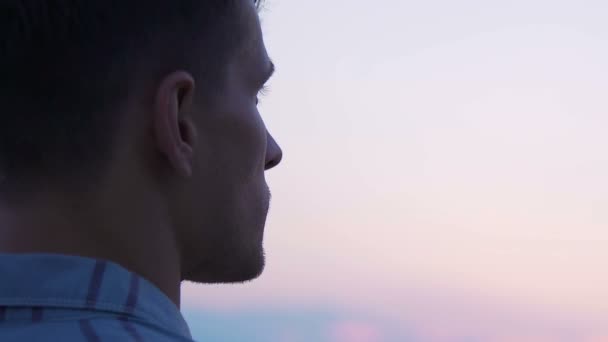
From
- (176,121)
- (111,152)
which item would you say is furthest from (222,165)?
(111,152)

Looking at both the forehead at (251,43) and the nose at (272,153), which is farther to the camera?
the nose at (272,153)

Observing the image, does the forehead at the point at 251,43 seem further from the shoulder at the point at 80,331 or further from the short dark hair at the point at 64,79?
the shoulder at the point at 80,331

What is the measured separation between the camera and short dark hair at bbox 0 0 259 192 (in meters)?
2.09

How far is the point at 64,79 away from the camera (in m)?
2.11

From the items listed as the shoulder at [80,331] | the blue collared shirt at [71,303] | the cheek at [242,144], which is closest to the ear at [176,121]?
the cheek at [242,144]

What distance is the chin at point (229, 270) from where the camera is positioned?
7.95 feet

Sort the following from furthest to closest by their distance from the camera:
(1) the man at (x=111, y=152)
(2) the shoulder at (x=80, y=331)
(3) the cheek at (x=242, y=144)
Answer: (3) the cheek at (x=242, y=144), (1) the man at (x=111, y=152), (2) the shoulder at (x=80, y=331)

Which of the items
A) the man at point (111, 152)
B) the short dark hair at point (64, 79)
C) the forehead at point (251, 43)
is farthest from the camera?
the forehead at point (251, 43)

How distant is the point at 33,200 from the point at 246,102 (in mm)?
768

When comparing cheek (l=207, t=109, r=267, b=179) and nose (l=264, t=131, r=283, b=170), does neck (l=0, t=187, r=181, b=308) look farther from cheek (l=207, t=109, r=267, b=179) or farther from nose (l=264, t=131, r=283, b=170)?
nose (l=264, t=131, r=283, b=170)

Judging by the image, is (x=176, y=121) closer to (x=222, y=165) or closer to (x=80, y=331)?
(x=222, y=165)

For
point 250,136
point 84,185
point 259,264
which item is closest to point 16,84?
point 84,185

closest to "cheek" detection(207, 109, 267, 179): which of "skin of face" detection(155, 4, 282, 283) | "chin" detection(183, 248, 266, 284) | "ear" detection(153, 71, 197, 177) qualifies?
"skin of face" detection(155, 4, 282, 283)

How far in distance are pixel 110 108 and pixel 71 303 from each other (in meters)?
A: 0.59
